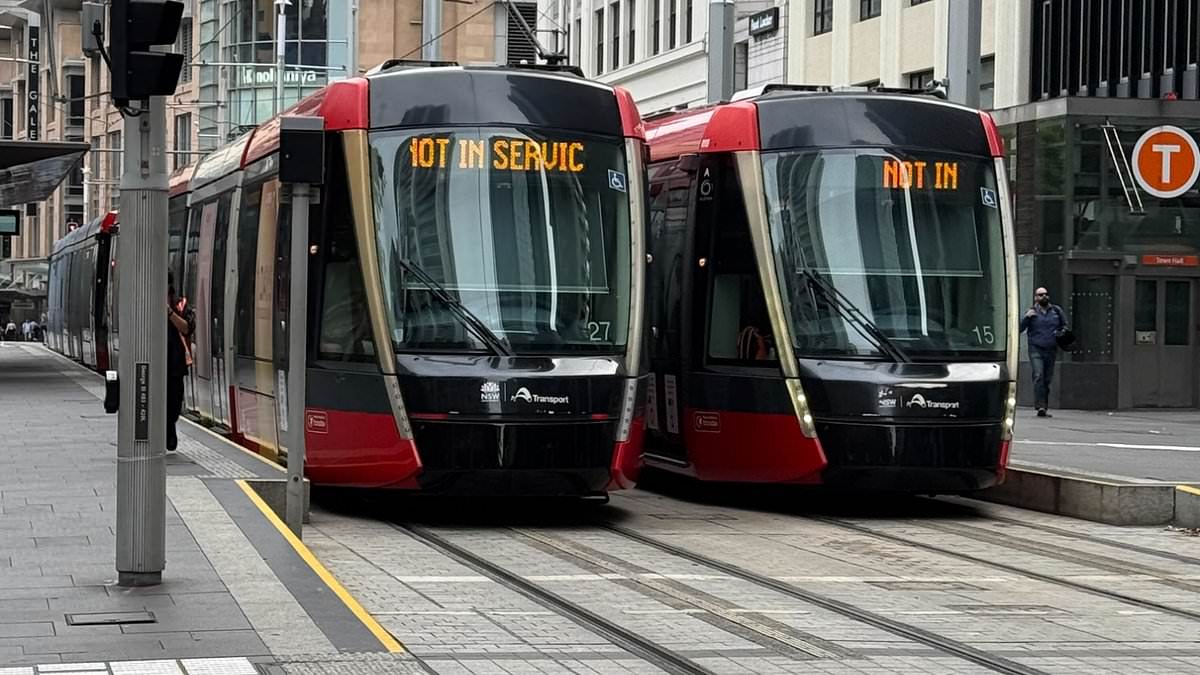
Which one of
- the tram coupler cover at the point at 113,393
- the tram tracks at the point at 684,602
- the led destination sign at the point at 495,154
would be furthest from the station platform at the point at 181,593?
the led destination sign at the point at 495,154

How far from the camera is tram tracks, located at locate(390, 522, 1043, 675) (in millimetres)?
9441

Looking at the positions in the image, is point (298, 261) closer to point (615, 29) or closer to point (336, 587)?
point (336, 587)

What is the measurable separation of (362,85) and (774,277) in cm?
340

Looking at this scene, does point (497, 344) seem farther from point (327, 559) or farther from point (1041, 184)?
point (1041, 184)

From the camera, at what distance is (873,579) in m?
12.5

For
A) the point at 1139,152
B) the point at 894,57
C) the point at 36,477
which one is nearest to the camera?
the point at 36,477

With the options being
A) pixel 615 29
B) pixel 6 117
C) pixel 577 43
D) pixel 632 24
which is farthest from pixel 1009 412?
pixel 6 117

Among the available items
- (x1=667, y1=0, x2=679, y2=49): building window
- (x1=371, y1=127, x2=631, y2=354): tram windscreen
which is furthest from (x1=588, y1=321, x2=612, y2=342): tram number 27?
(x1=667, y1=0, x2=679, y2=49): building window

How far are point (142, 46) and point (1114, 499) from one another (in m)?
9.06

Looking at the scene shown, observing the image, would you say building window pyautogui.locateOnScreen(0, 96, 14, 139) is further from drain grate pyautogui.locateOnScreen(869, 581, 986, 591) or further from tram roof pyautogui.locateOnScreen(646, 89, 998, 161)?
drain grate pyautogui.locateOnScreen(869, 581, 986, 591)

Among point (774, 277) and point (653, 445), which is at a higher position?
point (774, 277)

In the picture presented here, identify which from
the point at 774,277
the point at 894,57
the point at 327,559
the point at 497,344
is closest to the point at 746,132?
the point at 774,277

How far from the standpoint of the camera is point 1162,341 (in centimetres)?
3497

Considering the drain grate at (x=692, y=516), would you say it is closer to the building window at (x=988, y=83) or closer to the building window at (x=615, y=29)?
the building window at (x=988, y=83)
